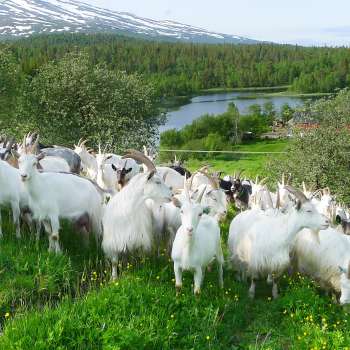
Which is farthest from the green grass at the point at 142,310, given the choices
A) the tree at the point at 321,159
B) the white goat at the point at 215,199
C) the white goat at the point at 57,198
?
the tree at the point at 321,159

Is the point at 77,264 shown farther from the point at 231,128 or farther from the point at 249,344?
the point at 231,128

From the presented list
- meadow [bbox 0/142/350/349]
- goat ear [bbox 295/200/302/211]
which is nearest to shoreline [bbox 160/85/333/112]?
goat ear [bbox 295/200/302/211]

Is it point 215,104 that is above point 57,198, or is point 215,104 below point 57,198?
below

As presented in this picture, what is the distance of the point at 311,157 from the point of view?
22.2m

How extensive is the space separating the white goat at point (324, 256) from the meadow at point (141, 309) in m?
0.27

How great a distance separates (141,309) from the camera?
5.97 m

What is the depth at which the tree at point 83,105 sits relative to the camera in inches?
1048

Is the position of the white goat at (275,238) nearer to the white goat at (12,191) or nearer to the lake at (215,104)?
the white goat at (12,191)

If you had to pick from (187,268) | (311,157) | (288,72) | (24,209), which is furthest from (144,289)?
(288,72)

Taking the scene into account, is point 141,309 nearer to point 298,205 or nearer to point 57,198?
point 57,198

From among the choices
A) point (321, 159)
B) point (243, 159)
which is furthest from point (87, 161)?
point (243, 159)

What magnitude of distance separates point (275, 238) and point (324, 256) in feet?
2.89

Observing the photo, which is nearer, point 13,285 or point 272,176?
point 13,285

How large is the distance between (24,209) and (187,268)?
10.2ft
